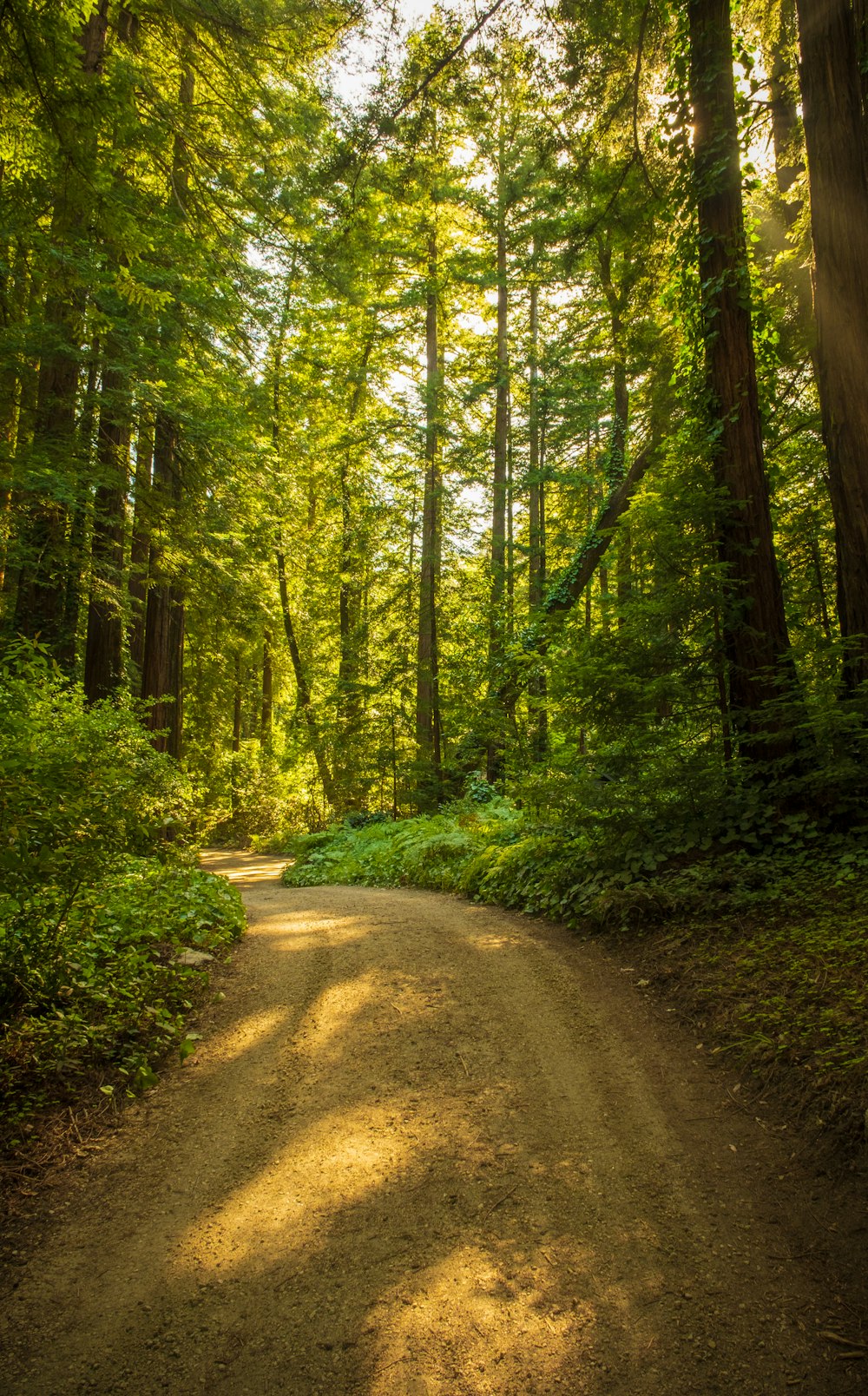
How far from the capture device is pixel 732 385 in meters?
6.61

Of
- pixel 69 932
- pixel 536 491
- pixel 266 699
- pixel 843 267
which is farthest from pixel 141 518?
pixel 266 699

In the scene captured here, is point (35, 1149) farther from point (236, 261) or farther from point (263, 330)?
point (263, 330)

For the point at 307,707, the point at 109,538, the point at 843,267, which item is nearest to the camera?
the point at 843,267

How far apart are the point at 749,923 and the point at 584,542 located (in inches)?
402

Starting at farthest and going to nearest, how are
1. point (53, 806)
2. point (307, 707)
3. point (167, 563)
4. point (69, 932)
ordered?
point (307, 707), point (167, 563), point (69, 932), point (53, 806)

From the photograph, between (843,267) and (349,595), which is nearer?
(843,267)

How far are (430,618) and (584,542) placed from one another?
4132mm

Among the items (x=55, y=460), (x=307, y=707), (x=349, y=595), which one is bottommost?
(x=307, y=707)

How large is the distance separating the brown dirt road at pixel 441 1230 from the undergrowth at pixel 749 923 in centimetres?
30

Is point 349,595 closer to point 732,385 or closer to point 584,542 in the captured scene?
point 584,542

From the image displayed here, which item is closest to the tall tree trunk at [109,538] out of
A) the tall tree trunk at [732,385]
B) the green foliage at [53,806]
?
the green foliage at [53,806]

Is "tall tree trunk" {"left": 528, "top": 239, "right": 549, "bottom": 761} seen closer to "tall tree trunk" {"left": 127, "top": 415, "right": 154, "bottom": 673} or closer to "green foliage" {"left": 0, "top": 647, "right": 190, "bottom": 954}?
"tall tree trunk" {"left": 127, "top": 415, "right": 154, "bottom": 673}

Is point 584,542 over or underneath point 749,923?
over

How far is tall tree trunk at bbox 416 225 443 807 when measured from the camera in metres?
16.0
